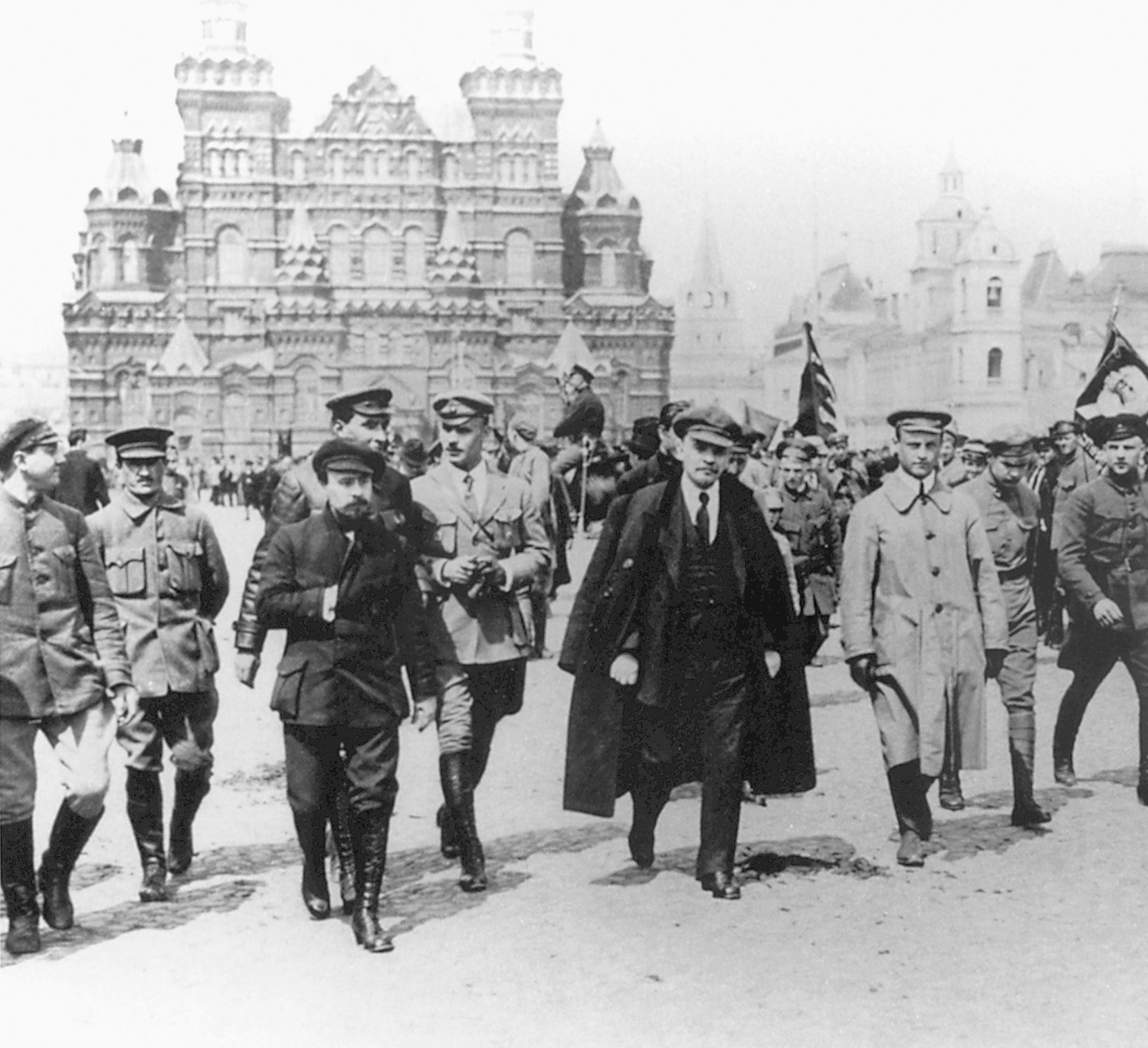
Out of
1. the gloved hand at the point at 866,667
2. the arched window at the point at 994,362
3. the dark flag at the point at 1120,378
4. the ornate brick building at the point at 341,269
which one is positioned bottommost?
the gloved hand at the point at 866,667

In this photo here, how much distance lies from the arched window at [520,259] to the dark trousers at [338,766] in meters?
49.5

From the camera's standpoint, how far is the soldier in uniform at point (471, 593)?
Answer: 575 cm

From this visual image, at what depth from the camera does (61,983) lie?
4.86m

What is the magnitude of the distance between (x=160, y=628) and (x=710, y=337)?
1754cm

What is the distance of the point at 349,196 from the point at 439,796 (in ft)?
164

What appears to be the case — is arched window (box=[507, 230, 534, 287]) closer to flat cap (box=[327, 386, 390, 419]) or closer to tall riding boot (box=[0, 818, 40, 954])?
flat cap (box=[327, 386, 390, 419])

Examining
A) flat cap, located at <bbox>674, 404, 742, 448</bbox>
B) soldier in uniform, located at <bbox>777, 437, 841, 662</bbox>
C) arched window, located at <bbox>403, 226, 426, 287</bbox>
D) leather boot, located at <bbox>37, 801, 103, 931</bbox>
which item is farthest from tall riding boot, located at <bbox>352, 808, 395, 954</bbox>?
arched window, located at <bbox>403, 226, 426, 287</bbox>

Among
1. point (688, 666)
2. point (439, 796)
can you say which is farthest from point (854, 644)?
point (439, 796)

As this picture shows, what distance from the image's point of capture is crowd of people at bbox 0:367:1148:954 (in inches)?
203

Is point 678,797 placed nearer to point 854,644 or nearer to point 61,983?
point 854,644

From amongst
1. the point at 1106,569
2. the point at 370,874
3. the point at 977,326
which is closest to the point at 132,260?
the point at 977,326

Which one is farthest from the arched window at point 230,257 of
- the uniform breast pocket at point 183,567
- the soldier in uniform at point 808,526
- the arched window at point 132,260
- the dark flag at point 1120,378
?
the uniform breast pocket at point 183,567

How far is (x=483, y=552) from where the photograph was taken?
6.06 metres

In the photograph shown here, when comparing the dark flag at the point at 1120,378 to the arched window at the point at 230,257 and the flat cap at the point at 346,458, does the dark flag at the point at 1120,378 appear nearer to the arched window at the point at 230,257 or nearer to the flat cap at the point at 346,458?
the flat cap at the point at 346,458
